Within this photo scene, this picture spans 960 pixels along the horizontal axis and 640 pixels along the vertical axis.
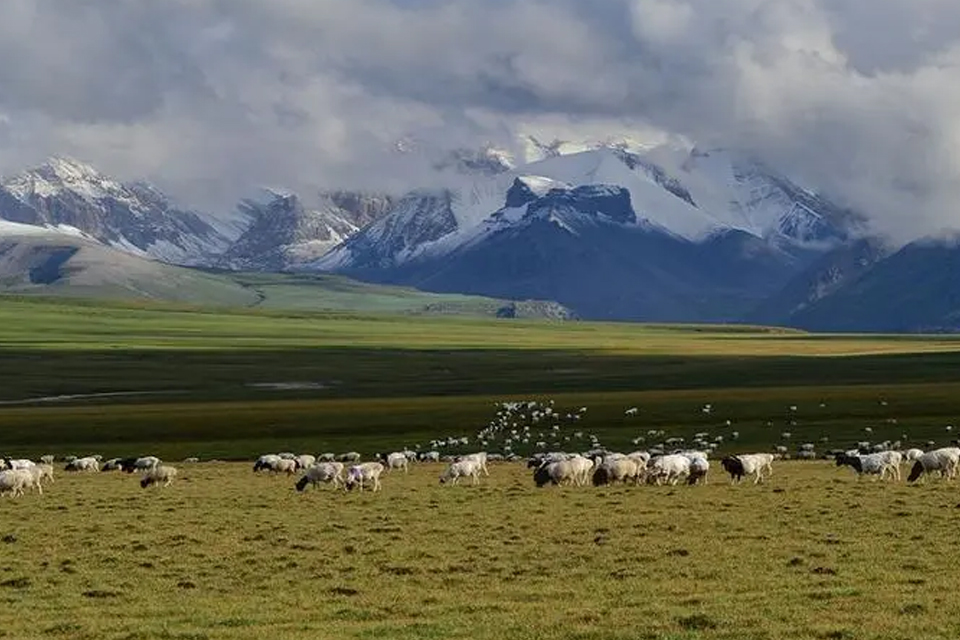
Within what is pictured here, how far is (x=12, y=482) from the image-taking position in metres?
50.1

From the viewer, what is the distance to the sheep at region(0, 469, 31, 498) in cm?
4994

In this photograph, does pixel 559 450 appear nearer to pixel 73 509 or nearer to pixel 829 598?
pixel 73 509

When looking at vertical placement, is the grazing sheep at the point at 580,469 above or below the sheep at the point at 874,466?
below

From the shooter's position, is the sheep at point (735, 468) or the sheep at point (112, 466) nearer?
the sheep at point (735, 468)

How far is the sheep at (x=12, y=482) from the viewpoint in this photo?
4994 cm

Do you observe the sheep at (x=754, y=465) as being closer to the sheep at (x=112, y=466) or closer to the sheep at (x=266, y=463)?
the sheep at (x=266, y=463)

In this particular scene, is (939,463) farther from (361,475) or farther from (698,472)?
(361,475)

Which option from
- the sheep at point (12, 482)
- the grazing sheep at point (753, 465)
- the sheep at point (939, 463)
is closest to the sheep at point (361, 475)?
the sheep at point (12, 482)

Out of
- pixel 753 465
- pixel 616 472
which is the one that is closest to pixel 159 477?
pixel 616 472

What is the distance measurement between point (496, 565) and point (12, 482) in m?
27.6

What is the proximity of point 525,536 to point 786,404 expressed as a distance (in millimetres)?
75579

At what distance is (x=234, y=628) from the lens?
22.9 meters

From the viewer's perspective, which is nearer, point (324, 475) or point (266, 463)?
point (324, 475)

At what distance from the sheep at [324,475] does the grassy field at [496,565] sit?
216 inches
